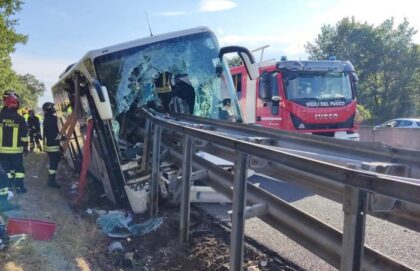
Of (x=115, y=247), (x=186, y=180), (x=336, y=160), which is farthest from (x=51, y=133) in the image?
(x=336, y=160)

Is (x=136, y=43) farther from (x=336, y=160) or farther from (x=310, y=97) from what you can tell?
(x=310, y=97)

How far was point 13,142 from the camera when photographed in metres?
6.82

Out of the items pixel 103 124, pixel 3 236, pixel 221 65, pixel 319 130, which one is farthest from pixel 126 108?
pixel 319 130

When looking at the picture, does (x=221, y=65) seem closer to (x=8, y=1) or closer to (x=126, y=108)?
(x=126, y=108)

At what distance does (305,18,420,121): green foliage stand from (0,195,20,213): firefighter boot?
33.8 m

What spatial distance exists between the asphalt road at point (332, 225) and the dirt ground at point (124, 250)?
252 millimetres

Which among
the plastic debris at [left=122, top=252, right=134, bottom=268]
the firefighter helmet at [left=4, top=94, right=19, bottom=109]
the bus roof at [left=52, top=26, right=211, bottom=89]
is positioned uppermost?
the bus roof at [left=52, top=26, right=211, bottom=89]

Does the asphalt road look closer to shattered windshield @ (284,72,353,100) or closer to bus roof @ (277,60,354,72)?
shattered windshield @ (284,72,353,100)

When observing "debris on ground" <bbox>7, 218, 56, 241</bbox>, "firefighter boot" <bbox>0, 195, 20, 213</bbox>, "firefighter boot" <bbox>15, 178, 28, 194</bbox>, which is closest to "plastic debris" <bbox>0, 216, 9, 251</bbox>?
"debris on ground" <bbox>7, 218, 56, 241</bbox>

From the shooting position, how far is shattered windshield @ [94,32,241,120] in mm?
5789

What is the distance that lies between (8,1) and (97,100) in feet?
46.7

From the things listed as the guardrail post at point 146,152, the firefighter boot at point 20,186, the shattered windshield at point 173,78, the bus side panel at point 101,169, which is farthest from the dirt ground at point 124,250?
the shattered windshield at point 173,78

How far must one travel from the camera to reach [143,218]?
17.4 feet

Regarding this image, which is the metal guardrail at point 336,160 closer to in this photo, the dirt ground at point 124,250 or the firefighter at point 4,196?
the dirt ground at point 124,250
